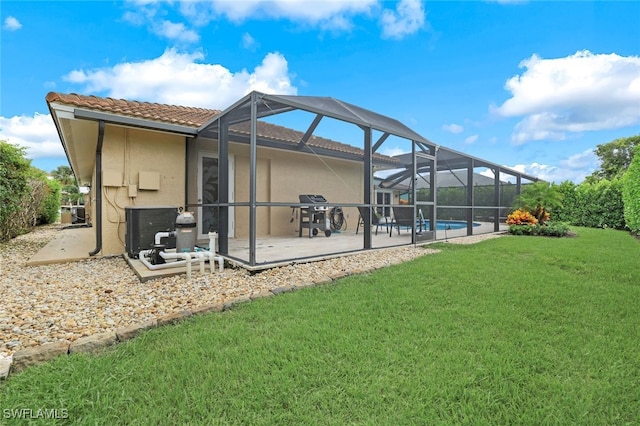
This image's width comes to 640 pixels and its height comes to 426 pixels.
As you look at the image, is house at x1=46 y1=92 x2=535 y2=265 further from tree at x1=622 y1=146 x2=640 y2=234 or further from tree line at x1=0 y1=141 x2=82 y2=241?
tree at x1=622 y1=146 x2=640 y2=234

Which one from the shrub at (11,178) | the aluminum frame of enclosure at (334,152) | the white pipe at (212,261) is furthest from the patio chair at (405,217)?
the shrub at (11,178)

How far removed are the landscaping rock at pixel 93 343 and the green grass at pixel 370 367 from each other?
0.13 meters

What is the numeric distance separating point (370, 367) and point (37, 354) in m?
2.29

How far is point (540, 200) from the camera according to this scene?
10.6m

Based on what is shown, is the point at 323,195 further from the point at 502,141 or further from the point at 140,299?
the point at 502,141

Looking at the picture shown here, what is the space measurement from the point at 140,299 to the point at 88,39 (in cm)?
990

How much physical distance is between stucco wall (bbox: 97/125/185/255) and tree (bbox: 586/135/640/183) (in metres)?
35.3

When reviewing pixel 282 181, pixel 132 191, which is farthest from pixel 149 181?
pixel 282 181

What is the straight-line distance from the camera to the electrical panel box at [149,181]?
6102 mm

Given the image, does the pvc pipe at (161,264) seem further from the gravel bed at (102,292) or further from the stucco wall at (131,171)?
the stucco wall at (131,171)

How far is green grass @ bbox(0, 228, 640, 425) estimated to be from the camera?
5.50ft

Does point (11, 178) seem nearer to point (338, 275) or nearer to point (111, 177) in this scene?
point (111, 177)

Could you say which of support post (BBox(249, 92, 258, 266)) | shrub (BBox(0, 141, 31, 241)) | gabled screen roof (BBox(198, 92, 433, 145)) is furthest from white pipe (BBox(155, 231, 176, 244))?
shrub (BBox(0, 141, 31, 241))

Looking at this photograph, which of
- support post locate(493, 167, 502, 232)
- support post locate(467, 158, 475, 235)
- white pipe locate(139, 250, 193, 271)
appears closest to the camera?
white pipe locate(139, 250, 193, 271)
